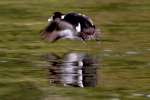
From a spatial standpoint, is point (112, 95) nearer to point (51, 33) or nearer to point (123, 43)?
point (51, 33)

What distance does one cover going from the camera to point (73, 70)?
15617 mm

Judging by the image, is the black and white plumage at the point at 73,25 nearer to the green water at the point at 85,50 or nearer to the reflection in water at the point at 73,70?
the reflection in water at the point at 73,70

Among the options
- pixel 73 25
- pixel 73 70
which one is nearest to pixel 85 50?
pixel 73 25

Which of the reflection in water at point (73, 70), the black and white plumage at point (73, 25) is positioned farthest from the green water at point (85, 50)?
the black and white plumage at point (73, 25)

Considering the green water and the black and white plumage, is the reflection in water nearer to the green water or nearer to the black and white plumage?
the green water

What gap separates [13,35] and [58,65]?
17.1 ft

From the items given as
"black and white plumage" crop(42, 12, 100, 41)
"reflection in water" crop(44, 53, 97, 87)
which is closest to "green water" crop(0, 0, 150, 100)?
"reflection in water" crop(44, 53, 97, 87)

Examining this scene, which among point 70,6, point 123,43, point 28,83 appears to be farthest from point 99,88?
point 70,6

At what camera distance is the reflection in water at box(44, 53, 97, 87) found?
14.5 meters

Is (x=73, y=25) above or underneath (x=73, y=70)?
above

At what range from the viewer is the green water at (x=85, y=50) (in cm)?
1362

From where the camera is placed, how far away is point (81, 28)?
674 inches

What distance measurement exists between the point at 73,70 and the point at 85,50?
289 centimetres

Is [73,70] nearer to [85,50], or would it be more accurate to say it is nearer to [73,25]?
[73,25]
